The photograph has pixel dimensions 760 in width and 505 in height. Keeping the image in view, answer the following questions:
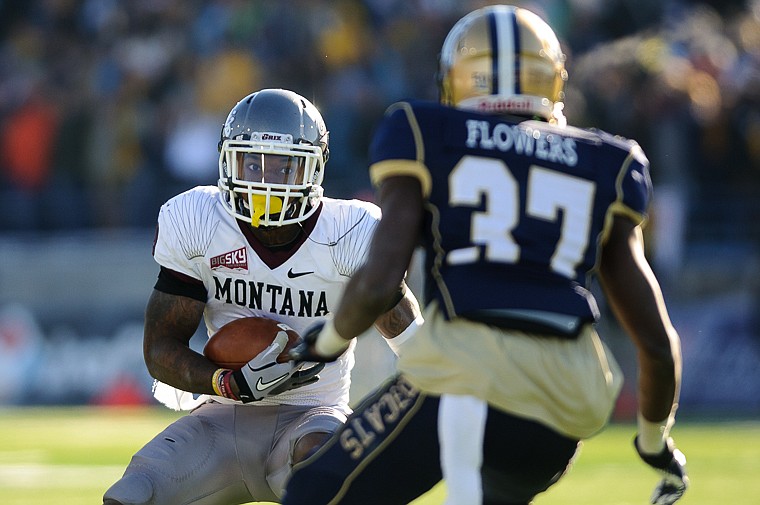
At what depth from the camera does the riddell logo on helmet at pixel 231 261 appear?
174 inches

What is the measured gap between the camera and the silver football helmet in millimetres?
4375

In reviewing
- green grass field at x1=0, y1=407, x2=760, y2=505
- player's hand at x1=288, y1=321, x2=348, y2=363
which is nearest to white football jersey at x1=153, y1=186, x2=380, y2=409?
player's hand at x1=288, y1=321, x2=348, y2=363

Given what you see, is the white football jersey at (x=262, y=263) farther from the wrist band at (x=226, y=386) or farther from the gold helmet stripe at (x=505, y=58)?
the gold helmet stripe at (x=505, y=58)

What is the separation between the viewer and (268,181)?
4.40 meters

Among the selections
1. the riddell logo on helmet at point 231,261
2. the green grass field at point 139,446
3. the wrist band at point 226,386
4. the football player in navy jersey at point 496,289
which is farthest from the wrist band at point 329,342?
the green grass field at point 139,446

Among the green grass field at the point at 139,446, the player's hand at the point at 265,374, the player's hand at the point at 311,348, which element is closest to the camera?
the player's hand at the point at 311,348

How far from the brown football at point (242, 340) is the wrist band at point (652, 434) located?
122 cm

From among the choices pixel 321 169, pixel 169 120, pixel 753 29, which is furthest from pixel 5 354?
pixel 321 169

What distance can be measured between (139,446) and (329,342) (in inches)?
258

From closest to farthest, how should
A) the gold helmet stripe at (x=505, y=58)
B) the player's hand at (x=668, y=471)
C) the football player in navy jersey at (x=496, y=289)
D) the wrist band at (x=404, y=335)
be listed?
the football player in navy jersey at (x=496, y=289) → the gold helmet stripe at (x=505, y=58) → the player's hand at (x=668, y=471) → the wrist band at (x=404, y=335)

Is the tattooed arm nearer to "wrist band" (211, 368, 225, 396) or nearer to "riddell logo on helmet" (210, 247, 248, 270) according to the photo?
"wrist band" (211, 368, 225, 396)

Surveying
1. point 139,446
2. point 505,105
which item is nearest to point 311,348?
point 505,105

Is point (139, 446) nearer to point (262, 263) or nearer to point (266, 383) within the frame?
point (262, 263)

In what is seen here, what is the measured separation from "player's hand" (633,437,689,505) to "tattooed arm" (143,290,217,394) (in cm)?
146
